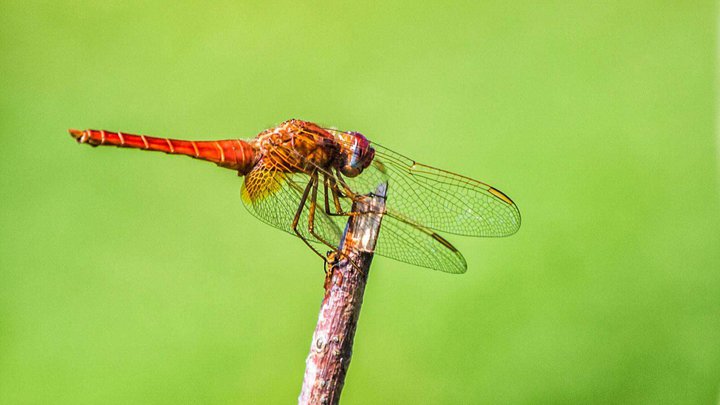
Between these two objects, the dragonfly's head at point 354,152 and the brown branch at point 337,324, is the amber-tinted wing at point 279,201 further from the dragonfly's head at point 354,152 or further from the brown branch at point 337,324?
the brown branch at point 337,324

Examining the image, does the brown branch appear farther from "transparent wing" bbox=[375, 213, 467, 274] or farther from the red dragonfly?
the red dragonfly

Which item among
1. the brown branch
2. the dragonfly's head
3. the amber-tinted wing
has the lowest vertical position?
the brown branch

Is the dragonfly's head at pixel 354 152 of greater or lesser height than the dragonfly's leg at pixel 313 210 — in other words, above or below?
above

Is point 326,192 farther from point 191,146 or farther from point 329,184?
point 191,146

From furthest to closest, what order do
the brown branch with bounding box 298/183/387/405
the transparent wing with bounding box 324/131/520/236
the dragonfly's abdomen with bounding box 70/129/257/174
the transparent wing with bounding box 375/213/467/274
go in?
the transparent wing with bounding box 324/131/520/236
the transparent wing with bounding box 375/213/467/274
the dragonfly's abdomen with bounding box 70/129/257/174
the brown branch with bounding box 298/183/387/405

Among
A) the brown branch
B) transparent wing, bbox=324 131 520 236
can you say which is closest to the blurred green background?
transparent wing, bbox=324 131 520 236

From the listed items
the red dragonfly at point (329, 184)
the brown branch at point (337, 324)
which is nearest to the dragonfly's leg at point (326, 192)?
the red dragonfly at point (329, 184)
